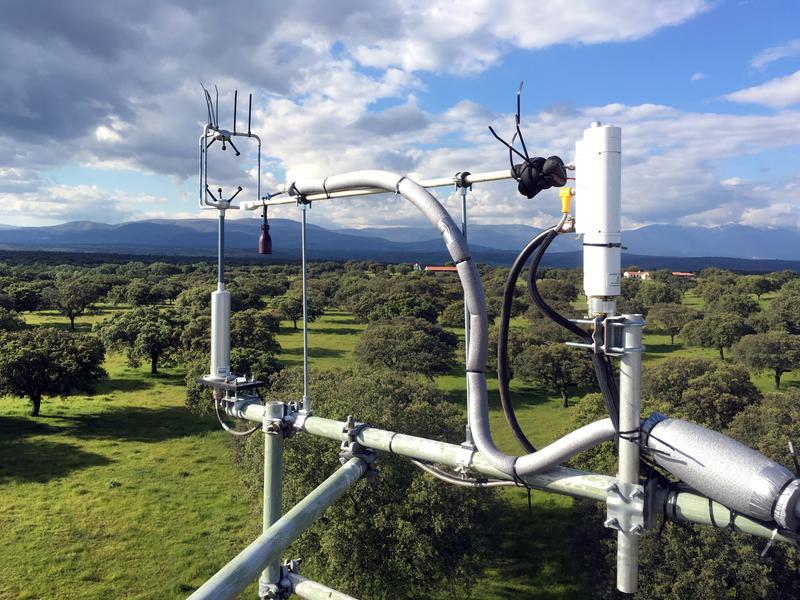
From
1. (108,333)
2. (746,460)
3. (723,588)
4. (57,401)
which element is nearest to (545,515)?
(723,588)

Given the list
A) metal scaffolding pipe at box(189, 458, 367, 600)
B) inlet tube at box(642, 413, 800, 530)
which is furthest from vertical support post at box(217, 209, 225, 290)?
inlet tube at box(642, 413, 800, 530)

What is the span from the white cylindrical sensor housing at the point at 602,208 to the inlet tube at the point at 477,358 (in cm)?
86

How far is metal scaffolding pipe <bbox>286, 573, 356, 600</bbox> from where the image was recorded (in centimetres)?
502

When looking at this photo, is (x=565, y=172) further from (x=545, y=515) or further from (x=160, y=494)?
(x=160, y=494)

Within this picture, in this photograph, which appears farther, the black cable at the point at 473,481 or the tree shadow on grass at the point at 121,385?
the tree shadow on grass at the point at 121,385

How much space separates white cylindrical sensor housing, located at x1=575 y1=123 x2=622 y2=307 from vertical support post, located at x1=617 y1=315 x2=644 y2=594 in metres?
0.29

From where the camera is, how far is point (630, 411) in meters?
3.60

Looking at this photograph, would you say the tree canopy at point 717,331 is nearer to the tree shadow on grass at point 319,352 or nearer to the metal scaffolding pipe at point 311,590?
the tree shadow on grass at point 319,352

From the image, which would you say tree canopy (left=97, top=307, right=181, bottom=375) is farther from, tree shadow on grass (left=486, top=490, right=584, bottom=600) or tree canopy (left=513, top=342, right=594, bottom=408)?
tree shadow on grass (left=486, top=490, right=584, bottom=600)

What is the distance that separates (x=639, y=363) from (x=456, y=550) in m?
14.5

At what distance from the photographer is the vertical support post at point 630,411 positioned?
360cm

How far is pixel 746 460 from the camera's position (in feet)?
11.1

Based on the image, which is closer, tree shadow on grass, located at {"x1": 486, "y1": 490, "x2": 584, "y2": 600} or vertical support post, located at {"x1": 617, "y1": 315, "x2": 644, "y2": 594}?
vertical support post, located at {"x1": 617, "y1": 315, "x2": 644, "y2": 594}

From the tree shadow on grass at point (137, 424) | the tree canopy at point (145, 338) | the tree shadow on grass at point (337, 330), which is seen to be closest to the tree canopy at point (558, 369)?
the tree shadow on grass at point (137, 424)
